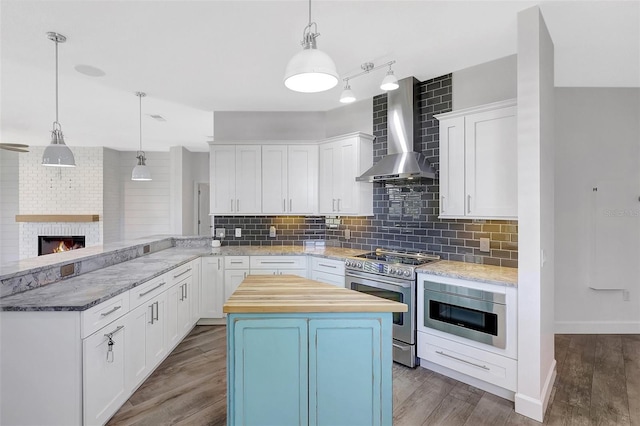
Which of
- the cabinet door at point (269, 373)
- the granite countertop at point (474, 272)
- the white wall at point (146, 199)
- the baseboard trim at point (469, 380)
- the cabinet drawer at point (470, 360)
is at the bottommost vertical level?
the baseboard trim at point (469, 380)

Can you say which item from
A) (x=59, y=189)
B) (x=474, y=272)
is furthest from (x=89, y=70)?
(x=59, y=189)

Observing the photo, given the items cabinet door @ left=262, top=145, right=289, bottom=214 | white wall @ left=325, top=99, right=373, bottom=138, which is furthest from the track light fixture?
cabinet door @ left=262, top=145, right=289, bottom=214

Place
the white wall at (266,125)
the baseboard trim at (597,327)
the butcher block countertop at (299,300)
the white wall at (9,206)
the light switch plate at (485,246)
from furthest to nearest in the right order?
the white wall at (9,206) → the white wall at (266,125) → the baseboard trim at (597,327) → the light switch plate at (485,246) → the butcher block countertop at (299,300)

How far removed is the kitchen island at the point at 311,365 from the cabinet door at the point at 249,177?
281 centimetres

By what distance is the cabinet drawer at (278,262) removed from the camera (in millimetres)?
4035

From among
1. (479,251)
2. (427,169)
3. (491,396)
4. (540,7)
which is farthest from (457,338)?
(540,7)

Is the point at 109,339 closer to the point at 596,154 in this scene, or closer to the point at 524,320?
the point at 524,320

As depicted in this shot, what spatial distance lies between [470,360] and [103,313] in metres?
2.81

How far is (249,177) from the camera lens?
4.40 metres

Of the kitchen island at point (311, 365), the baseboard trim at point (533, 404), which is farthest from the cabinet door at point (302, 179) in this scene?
the baseboard trim at point (533, 404)

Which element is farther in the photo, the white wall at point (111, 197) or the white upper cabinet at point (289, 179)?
the white wall at point (111, 197)

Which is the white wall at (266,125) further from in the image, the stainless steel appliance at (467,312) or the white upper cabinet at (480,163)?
the stainless steel appliance at (467,312)

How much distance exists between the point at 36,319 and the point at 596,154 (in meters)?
5.52

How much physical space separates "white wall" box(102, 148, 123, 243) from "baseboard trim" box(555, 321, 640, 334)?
8.78 meters
